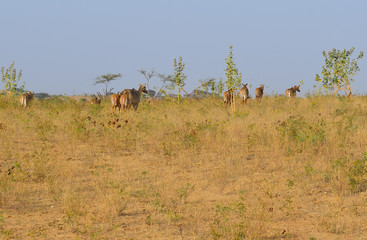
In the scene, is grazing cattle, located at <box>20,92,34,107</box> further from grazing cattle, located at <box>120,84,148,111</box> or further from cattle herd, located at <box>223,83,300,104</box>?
cattle herd, located at <box>223,83,300,104</box>

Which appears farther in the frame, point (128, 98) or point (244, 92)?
point (244, 92)

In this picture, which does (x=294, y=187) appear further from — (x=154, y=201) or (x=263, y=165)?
(x=154, y=201)

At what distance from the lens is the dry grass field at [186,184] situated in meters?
5.84

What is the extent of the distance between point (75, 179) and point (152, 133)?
4142 millimetres

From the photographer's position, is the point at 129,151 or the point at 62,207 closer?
the point at 62,207

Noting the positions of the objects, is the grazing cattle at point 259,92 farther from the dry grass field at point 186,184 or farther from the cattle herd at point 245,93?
the dry grass field at point 186,184

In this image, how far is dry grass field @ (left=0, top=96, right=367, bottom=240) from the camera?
19.2ft

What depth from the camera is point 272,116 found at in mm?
15781

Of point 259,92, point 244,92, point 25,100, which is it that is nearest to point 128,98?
point 244,92

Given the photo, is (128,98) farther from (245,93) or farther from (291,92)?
(291,92)

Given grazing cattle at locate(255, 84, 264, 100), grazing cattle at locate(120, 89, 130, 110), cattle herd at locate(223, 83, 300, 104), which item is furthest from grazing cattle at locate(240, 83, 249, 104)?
grazing cattle at locate(120, 89, 130, 110)

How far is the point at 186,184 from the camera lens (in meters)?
7.97

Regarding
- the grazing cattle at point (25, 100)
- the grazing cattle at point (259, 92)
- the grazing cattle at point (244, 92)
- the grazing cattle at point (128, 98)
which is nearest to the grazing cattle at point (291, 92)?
the grazing cattle at point (259, 92)

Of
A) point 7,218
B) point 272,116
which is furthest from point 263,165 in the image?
point 272,116
